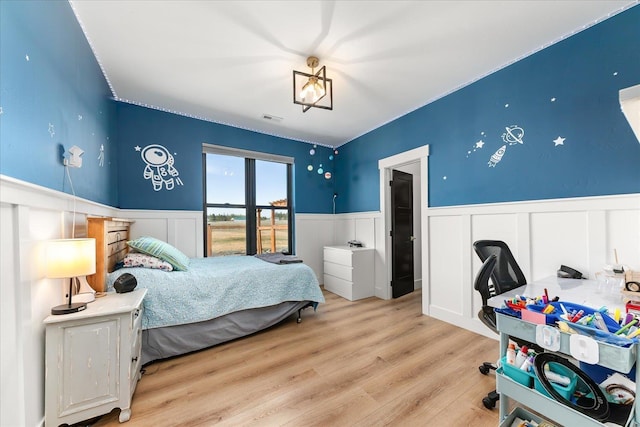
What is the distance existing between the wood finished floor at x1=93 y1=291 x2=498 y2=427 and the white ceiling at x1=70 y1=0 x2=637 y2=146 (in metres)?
2.77

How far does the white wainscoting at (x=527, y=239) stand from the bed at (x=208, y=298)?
62.6 inches

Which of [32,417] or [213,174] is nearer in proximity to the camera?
[32,417]

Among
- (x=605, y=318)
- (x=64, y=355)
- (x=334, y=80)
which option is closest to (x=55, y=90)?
(x=64, y=355)

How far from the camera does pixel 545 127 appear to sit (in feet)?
7.41

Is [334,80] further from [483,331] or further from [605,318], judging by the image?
[483,331]

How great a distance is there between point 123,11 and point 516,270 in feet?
11.8

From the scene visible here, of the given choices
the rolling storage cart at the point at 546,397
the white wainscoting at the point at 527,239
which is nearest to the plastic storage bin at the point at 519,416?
the rolling storage cart at the point at 546,397

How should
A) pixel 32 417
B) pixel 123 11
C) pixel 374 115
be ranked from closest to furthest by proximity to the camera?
pixel 32 417 < pixel 123 11 < pixel 374 115

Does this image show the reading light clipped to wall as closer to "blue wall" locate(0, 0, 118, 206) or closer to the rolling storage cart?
"blue wall" locate(0, 0, 118, 206)

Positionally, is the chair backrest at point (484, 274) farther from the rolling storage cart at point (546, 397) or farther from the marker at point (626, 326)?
the marker at point (626, 326)

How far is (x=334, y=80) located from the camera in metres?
2.72

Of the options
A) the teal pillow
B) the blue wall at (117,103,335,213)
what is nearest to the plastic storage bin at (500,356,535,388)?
the teal pillow

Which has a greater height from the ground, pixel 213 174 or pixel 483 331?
pixel 213 174

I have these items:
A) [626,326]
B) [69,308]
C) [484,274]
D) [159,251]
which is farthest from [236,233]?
[626,326]
